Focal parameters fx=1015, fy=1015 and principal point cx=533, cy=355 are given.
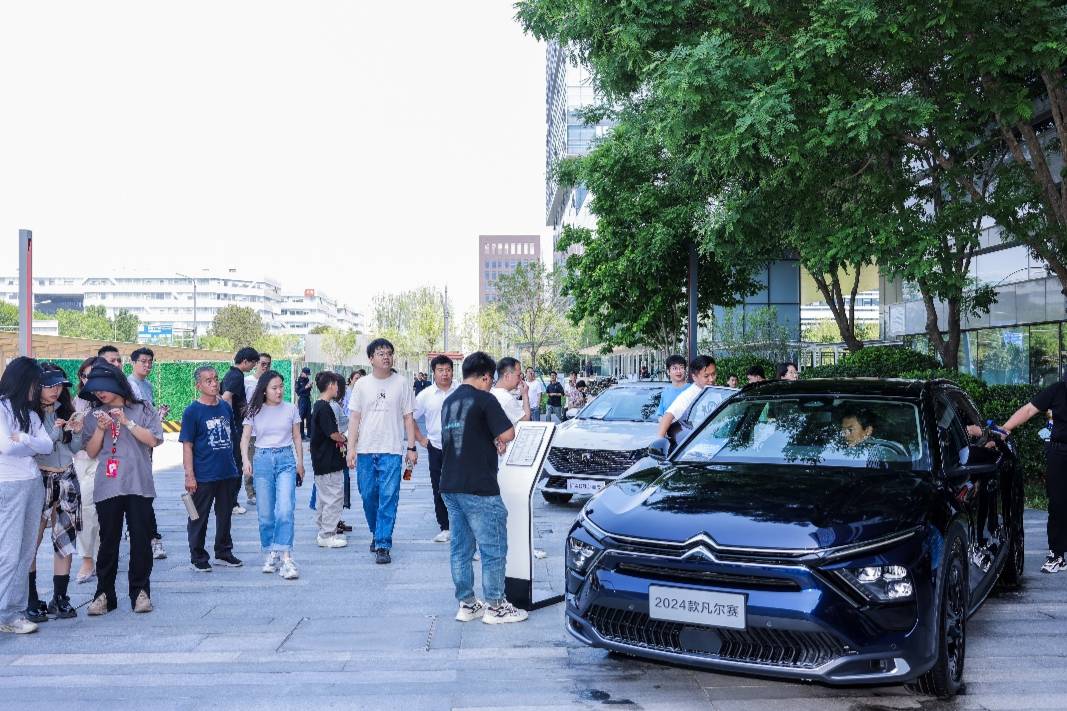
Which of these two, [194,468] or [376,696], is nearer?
[376,696]

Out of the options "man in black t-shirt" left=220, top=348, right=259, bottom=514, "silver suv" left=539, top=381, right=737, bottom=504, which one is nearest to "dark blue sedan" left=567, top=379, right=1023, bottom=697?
"silver suv" left=539, top=381, right=737, bottom=504

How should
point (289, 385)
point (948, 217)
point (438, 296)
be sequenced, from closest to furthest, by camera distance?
point (948, 217) < point (289, 385) < point (438, 296)

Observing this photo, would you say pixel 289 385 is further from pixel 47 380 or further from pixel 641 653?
pixel 641 653

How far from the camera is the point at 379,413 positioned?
29.4ft

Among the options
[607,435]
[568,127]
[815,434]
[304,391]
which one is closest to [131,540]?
[815,434]

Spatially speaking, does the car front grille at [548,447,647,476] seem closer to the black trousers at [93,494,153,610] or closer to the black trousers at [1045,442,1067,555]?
the black trousers at [1045,442,1067,555]

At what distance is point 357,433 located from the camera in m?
9.02

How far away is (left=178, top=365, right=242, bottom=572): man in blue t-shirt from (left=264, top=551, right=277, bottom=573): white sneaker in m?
0.46

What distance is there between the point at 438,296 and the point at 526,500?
294ft

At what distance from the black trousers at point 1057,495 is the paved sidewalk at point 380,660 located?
0.31 m

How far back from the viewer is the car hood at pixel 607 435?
38.2ft

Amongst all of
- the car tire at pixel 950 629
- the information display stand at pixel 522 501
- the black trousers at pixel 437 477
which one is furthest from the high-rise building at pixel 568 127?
the car tire at pixel 950 629

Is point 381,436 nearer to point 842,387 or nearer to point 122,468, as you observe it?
point 122,468

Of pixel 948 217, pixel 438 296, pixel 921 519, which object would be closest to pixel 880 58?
pixel 948 217
